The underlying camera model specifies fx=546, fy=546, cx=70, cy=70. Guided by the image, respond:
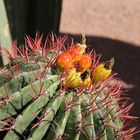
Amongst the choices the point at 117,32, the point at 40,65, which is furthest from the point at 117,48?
the point at 40,65

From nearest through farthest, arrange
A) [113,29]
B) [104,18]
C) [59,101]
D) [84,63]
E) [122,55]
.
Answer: [59,101] → [84,63] → [122,55] → [113,29] → [104,18]

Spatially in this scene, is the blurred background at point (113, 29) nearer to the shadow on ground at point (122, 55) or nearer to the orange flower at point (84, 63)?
the shadow on ground at point (122, 55)

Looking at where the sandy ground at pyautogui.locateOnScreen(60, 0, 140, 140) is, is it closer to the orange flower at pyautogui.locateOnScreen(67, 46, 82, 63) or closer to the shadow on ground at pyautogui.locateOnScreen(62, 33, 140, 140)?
the shadow on ground at pyautogui.locateOnScreen(62, 33, 140, 140)

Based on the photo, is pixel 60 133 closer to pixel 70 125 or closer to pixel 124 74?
pixel 70 125

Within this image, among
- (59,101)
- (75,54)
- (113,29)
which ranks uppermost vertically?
(75,54)

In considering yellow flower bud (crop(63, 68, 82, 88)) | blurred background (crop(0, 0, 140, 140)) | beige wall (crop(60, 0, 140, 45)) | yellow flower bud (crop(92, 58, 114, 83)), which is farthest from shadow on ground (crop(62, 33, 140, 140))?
yellow flower bud (crop(63, 68, 82, 88))

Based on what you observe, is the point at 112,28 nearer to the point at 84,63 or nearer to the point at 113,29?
the point at 113,29

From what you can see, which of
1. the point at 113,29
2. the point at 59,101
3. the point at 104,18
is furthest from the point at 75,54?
the point at 104,18

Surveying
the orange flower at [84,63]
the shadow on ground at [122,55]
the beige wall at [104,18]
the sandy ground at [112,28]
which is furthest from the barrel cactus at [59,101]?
the beige wall at [104,18]

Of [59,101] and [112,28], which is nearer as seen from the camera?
[59,101]
